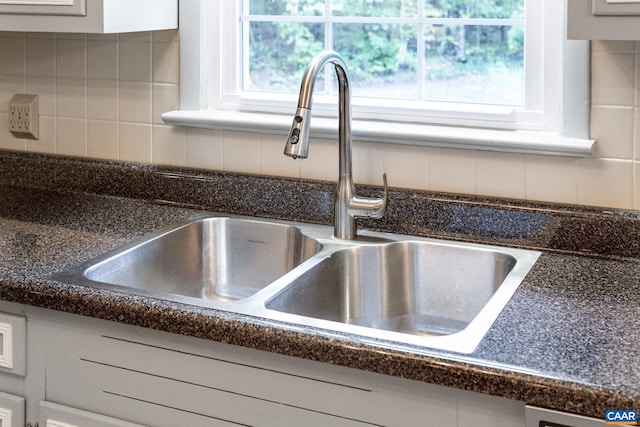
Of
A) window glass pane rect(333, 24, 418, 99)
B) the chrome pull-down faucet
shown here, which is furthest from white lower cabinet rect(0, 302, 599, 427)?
window glass pane rect(333, 24, 418, 99)

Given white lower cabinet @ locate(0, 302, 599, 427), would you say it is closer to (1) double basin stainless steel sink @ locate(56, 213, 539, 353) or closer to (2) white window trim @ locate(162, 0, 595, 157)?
(1) double basin stainless steel sink @ locate(56, 213, 539, 353)

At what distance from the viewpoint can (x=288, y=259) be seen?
1.99 m

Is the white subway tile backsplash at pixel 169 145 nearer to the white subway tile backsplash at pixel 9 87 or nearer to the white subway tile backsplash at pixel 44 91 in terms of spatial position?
the white subway tile backsplash at pixel 44 91

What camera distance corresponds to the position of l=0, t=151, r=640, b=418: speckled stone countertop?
123 centimetres

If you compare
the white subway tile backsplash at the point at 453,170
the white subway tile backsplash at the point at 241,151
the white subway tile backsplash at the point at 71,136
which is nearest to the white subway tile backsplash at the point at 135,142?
the white subway tile backsplash at the point at 71,136

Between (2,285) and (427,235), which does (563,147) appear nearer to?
(427,235)

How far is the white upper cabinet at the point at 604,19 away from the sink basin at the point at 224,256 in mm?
718

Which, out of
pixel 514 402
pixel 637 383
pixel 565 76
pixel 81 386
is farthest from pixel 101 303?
pixel 565 76

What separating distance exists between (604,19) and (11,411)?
1.28 m

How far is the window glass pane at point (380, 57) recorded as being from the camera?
80.1 inches

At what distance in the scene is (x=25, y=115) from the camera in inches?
94.5

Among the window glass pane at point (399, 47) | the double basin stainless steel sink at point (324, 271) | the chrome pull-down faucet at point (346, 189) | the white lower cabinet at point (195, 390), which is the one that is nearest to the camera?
the white lower cabinet at point (195, 390)

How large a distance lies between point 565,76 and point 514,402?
81 centimetres

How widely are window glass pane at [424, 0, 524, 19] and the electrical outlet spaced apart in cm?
111
